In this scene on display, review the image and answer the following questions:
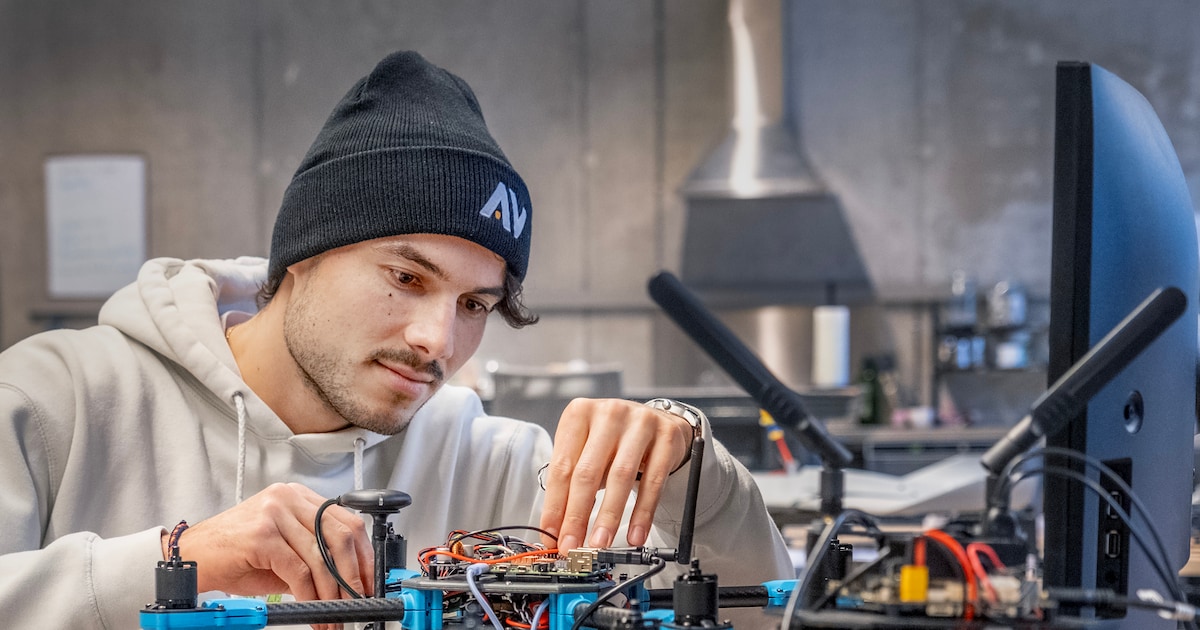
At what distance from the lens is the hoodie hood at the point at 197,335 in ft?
4.23

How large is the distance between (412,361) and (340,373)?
107 mm

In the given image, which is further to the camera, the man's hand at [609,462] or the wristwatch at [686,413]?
the wristwatch at [686,413]

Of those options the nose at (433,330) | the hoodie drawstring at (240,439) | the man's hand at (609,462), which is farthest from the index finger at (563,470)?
the hoodie drawstring at (240,439)

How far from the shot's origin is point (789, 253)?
18.4 ft

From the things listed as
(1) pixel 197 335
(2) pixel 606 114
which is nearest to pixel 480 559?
(1) pixel 197 335

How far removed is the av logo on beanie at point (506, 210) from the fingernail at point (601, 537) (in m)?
0.55

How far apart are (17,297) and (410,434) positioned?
5.36m

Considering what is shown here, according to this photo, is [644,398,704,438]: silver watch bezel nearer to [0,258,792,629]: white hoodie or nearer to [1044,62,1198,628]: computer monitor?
[0,258,792,629]: white hoodie

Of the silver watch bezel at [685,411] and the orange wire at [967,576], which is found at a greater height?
the silver watch bezel at [685,411]

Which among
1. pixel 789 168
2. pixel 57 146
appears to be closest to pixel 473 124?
pixel 789 168

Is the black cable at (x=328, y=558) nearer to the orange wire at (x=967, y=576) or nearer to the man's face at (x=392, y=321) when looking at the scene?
the man's face at (x=392, y=321)

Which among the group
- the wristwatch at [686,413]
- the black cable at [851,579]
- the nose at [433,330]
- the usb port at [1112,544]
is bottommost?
the usb port at [1112,544]

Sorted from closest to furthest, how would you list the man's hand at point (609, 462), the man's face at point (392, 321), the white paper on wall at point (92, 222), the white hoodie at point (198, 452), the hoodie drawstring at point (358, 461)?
the man's hand at point (609, 462), the white hoodie at point (198, 452), the man's face at point (392, 321), the hoodie drawstring at point (358, 461), the white paper on wall at point (92, 222)

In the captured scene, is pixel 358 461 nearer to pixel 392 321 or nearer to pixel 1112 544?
pixel 392 321
